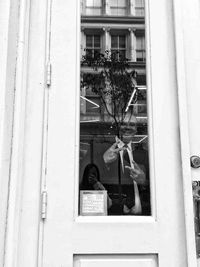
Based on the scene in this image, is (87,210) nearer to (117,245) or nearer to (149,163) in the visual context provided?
(117,245)

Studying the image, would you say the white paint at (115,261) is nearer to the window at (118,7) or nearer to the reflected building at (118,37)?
the reflected building at (118,37)

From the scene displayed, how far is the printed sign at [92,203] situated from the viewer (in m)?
2.03

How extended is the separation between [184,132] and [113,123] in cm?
41

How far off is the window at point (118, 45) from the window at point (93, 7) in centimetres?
20

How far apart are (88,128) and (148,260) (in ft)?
2.58

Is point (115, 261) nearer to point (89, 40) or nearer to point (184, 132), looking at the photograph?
point (184, 132)

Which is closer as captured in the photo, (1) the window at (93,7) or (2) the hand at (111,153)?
(2) the hand at (111,153)

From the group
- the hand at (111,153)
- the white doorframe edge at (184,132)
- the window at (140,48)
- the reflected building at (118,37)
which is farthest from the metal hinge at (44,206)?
the window at (140,48)

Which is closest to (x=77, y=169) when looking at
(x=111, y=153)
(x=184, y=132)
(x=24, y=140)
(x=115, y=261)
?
(x=111, y=153)

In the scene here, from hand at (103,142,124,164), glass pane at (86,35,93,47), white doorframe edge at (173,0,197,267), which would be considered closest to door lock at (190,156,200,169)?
white doorframe edge at (173,0,197,267)

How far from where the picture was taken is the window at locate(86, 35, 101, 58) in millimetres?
2236

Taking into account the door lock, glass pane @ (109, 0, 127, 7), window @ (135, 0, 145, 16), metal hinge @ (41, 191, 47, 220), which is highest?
glass pane @ (109, 0, 127, 7)

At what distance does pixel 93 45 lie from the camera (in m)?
2.24

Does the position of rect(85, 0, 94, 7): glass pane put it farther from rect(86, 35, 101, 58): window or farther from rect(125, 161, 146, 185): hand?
rect(125, 161, 146, 185): hand
